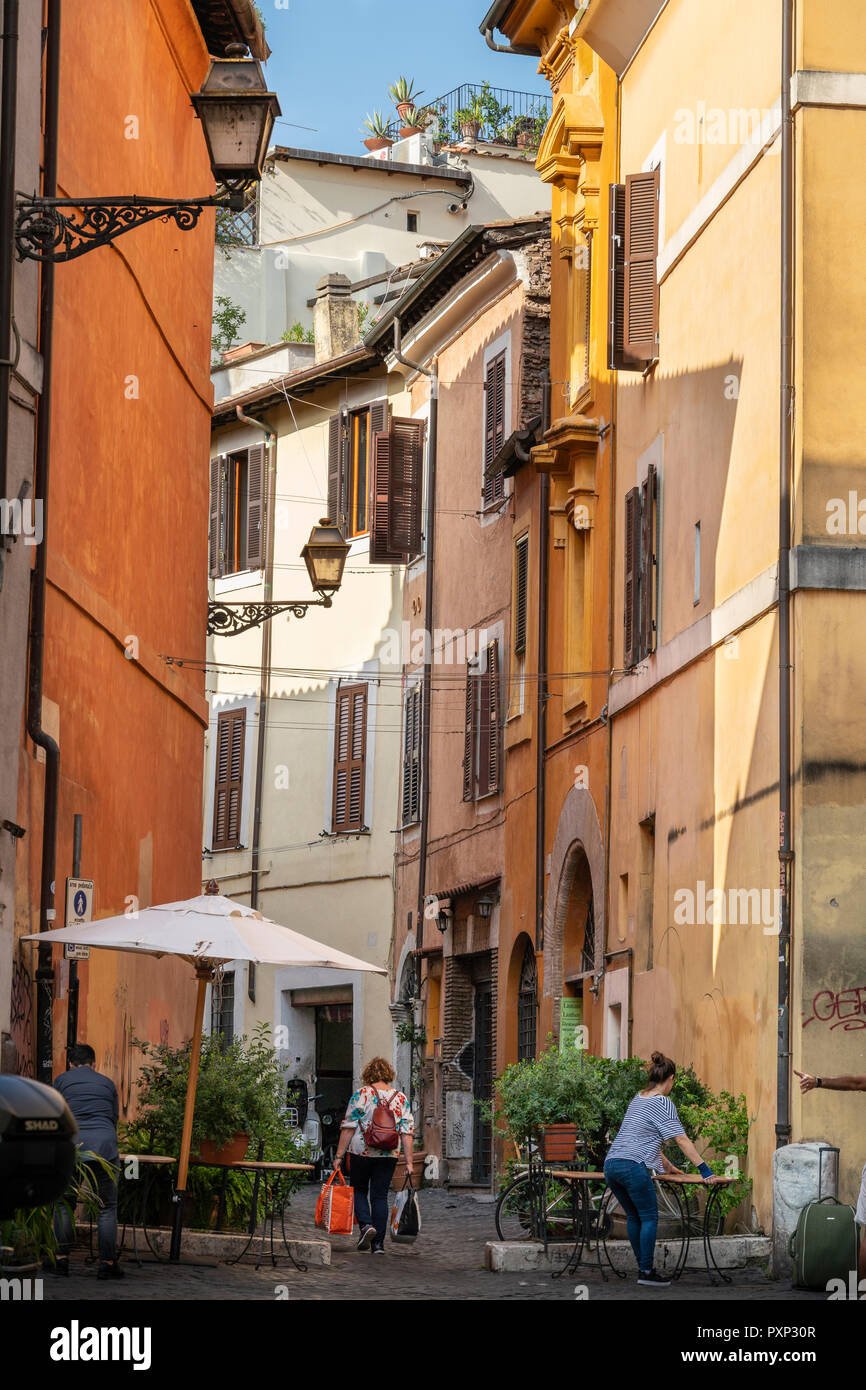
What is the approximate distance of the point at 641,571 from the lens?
1808 cm

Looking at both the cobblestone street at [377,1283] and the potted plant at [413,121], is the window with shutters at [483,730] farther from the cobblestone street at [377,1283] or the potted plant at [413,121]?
the potted plant at [413,121]

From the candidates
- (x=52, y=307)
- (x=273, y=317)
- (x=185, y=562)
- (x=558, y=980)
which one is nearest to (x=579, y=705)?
(x=558, y=980)

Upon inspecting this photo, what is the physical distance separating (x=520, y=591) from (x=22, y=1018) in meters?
11.0

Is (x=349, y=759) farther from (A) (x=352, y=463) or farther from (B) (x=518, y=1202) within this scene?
(B) (x=518, y=1202)

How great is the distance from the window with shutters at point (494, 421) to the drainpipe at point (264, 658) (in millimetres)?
6108

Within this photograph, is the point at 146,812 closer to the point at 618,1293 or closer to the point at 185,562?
the point at 185,562

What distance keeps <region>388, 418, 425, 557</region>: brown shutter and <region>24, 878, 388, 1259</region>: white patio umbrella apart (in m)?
14.9

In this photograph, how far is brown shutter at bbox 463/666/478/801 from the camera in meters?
24.7

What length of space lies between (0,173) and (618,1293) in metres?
7.38

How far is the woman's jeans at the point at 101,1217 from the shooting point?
11.5 metres

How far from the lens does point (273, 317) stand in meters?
38.6

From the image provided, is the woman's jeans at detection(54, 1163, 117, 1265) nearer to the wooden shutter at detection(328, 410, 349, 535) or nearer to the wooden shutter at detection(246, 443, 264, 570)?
the wooden shutter at detection(328, 410, 349, 535)

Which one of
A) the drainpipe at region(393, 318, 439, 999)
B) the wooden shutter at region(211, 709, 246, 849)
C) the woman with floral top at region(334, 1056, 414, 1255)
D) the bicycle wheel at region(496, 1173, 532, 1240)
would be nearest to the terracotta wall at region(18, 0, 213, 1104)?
the woman with floral top at region(334, 1056, 414, 1255)

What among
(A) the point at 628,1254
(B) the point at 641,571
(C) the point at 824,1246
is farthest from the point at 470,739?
(C) the point at 824,1246
